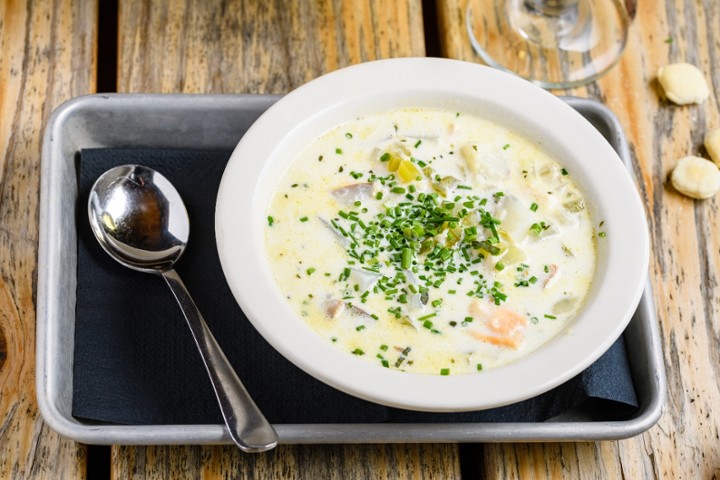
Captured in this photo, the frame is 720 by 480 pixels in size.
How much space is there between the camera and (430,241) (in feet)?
6.00

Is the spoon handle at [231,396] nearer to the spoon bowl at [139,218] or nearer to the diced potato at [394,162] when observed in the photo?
the spoon bowl at [139,218]

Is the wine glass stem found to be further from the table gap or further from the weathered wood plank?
the weathered wood plank

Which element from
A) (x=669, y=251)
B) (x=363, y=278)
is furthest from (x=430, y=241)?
(x=669, y=251)

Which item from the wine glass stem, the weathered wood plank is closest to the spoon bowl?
the weathered wood plank

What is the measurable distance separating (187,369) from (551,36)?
1363 mm

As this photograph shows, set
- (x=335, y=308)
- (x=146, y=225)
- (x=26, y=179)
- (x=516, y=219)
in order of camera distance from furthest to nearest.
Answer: (x=26, y=179) → (x=146, y=225) → (x=516, y=219) → (x=335, y=308)

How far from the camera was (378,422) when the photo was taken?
5.95 ft

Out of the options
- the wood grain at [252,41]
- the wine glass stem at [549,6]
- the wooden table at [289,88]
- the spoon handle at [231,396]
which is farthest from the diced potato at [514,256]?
the wine glass stem at [549,6]

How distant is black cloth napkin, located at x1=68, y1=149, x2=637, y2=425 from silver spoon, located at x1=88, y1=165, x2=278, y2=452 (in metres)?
0.04

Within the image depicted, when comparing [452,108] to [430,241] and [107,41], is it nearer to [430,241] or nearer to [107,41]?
[430,241]

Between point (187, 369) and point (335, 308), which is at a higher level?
point (335, 308)

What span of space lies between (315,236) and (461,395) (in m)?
0.44

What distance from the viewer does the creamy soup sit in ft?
5.76

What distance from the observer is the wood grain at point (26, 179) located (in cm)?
192
